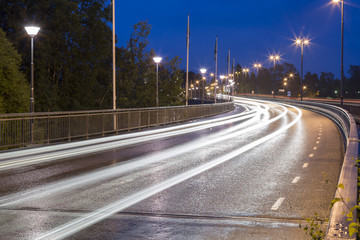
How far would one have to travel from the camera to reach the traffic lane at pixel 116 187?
26.5 ft

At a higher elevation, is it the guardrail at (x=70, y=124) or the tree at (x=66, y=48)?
the tree at (x=66, y=48)

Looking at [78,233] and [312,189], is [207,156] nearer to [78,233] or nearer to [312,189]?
[312,189]

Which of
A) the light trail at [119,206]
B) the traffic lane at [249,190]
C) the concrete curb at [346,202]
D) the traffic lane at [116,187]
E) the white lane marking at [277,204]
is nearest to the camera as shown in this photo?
the concrete curb at [346,202]

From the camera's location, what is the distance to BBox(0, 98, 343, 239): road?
6.42m

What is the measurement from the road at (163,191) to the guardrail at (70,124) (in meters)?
1.11

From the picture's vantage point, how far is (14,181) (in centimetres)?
1038

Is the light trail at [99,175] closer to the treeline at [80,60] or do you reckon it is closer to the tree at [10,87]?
the tree at [10,87]

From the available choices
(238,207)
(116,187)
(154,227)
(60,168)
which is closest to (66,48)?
(60,168)

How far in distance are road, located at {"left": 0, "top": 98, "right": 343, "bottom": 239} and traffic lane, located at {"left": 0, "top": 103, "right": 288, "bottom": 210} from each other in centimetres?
2

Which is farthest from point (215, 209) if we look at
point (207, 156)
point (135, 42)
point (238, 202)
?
point (135, 42)

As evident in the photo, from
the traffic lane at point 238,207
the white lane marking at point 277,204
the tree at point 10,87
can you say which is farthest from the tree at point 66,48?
the white lane marking at point 277,204

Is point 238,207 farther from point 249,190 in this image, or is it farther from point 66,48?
point 66,48

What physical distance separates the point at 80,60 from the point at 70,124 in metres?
32.1

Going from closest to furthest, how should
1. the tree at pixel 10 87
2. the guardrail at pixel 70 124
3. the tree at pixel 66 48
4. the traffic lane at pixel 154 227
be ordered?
the traffic lane at pixel 154 227 → the guardrail at pixel 70 124 → the tree at pixel 10 87 → the tree at pixel 66 48
